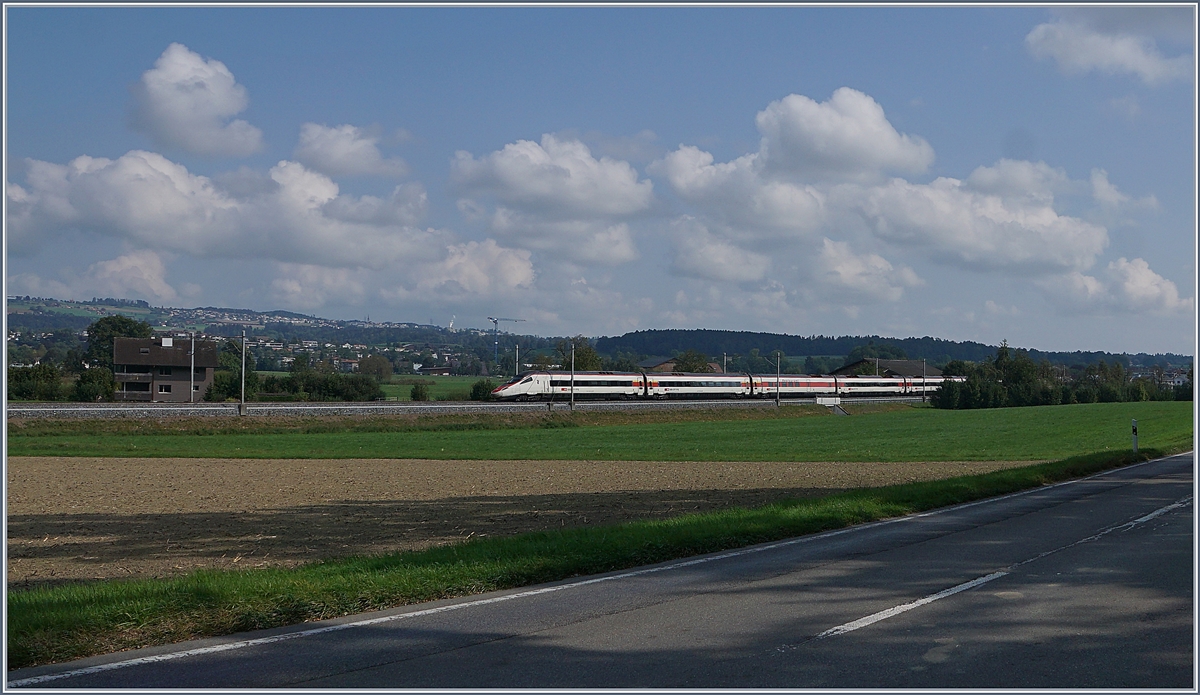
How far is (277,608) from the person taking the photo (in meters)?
8.33

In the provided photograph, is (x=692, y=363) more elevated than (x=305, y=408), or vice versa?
(x=692, y=363)

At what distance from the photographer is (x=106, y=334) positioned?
379 feet

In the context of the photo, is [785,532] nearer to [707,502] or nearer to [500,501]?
[707,502]

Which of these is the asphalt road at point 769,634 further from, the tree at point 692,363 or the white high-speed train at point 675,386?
the tree at point 692,363

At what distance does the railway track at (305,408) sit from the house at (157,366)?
32.6 m

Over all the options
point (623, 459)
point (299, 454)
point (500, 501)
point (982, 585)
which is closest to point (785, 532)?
point (982, 585)

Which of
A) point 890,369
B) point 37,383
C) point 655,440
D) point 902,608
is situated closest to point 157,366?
point 37,383

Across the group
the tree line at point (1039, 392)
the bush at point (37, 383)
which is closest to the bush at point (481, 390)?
the bush at point (37, 383)

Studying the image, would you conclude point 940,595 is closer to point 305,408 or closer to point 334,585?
point 334,585

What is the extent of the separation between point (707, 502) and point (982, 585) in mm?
10910

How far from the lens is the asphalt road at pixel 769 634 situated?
20.9 ft

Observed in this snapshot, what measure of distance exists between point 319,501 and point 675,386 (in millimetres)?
71038

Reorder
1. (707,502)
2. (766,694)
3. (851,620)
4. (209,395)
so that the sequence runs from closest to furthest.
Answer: (766,694)
(851,620)
(707,502)
(209,395)

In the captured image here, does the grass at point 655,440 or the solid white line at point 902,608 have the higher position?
the solid white line at point 902,608
